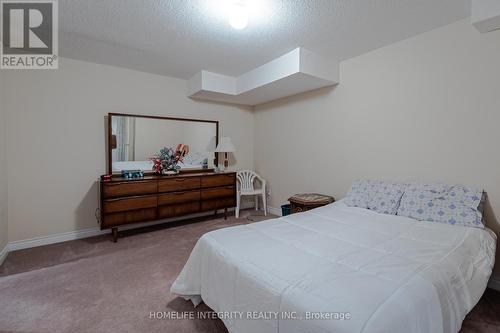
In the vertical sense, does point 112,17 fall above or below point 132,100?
above

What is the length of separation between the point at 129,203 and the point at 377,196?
2999mm

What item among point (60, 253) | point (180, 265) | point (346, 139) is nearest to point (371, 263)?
point (180, 265)

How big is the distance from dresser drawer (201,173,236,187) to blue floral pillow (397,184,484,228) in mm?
2527

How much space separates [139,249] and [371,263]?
2.58 m

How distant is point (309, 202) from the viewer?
306cm

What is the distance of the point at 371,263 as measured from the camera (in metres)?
1.29

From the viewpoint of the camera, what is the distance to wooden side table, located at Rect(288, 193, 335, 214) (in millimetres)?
3064

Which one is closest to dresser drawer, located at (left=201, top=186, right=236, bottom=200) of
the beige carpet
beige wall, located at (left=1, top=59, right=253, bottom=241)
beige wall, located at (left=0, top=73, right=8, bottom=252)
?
the beige carpet

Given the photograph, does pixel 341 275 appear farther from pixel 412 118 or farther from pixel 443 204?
pixel 412 118

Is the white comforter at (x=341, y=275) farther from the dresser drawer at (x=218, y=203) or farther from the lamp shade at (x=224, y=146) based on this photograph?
the lamp shade at (x=224, y=146)

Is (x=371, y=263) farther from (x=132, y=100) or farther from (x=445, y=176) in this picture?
(x=132, y=100)

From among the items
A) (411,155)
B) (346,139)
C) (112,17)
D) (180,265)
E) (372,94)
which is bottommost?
(180,265)

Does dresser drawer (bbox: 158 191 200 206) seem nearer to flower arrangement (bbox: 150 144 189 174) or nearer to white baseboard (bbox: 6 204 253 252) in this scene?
flower arrangement (bbox: 150 144 189 174)

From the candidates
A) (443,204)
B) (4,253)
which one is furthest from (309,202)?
(4,253)
